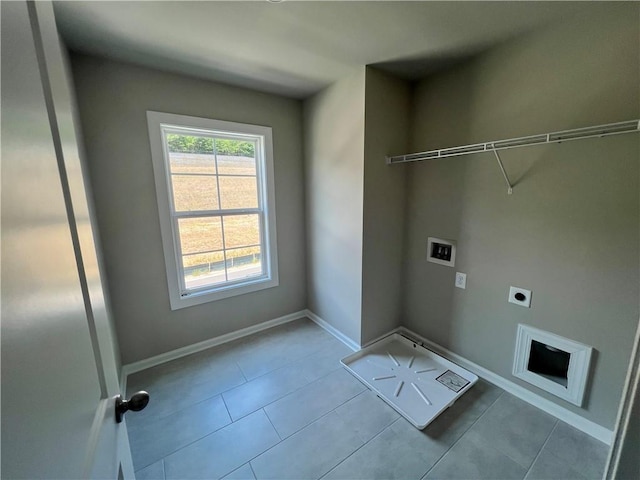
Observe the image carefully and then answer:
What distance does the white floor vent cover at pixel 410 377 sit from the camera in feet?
5.82

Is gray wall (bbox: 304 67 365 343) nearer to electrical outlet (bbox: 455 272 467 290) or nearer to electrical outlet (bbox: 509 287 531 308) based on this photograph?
electrical outlet (bbox: 455 272 467 290)

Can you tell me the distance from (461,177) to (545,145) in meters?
0.52

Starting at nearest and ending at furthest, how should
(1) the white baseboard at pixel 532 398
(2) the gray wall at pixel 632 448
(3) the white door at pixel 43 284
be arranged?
(3) the white door at pixel 43 284 < (2) the gray wall at pixel 632 448 < (1) the white baseboard at pixel 532 398

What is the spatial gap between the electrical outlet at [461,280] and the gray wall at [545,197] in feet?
0.13

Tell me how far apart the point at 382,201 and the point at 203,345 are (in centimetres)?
211

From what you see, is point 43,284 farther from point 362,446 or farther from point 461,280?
point 461,280

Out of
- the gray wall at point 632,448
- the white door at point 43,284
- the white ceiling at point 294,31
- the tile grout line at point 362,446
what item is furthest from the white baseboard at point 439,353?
the white ceiling at point 294,31

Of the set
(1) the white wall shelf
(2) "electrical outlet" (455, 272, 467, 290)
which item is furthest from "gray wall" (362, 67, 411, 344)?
(2) "electrical outlet" (455, 272, 467, 290)

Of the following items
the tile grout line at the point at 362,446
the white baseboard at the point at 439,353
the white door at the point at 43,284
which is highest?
the white door at the point at 43,284

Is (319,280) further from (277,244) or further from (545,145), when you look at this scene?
(545,145)

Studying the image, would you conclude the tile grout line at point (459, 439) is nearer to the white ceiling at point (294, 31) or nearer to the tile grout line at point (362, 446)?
the tile grout line at point (362, 446)

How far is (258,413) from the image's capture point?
5.74 ft

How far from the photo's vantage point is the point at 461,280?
2.11 m

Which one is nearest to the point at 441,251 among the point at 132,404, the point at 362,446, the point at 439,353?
the point at 439,353
